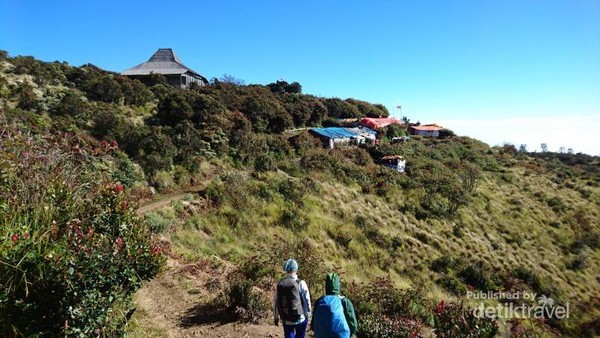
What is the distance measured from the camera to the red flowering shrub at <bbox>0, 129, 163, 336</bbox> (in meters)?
3.78

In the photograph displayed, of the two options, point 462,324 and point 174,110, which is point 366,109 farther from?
point 462,324

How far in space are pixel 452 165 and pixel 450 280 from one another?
24.1 meters

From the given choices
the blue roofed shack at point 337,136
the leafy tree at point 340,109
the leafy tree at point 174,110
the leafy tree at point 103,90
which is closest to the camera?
the leafy tree at point 174,110

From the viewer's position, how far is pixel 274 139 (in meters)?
28.1

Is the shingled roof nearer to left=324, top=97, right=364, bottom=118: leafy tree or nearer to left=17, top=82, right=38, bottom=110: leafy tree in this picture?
left=17, top=82, right=38, bottom=110: leafy tree

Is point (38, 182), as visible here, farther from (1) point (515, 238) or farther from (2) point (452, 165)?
(2) point (452, 165)

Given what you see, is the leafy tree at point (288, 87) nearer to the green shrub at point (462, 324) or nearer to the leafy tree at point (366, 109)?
the leafy tree at point (366, 109)

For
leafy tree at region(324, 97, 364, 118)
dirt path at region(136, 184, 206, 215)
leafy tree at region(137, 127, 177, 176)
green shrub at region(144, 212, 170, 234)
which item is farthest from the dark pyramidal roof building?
green shrub at region(144, 212, 170, 234)

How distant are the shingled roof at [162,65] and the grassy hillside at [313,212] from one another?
4493 millimetres

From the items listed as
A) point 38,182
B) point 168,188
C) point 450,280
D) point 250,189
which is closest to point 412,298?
point 38,182

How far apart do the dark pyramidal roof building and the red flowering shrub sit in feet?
115

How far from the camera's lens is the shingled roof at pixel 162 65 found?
38906mm

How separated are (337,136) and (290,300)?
102 feet

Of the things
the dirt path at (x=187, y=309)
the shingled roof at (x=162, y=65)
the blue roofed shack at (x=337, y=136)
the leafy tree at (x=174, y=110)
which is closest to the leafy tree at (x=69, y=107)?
the leafy tree at (x=174, y=110)
